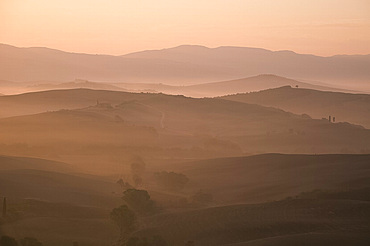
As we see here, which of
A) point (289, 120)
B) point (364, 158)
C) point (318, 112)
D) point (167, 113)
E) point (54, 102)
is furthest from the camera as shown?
point (318, 112)

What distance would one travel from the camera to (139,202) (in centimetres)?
3691

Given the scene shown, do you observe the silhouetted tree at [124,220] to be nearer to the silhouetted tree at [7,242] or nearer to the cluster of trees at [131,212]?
the cluster of trees at [131,212]

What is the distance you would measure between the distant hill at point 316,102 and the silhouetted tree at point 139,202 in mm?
97240

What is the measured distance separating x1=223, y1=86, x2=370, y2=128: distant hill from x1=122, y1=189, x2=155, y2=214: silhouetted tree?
97240 millimetres

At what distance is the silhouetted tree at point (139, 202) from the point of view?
36656 mm

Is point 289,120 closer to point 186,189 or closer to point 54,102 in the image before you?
point 54,102

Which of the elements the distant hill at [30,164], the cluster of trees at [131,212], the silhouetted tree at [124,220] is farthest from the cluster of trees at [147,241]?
the distant hill at [30,164]

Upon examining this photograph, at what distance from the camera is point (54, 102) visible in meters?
134

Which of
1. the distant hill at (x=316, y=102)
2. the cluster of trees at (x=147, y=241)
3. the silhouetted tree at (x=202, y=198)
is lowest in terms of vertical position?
the cluster of trees at (x=147, y=241)

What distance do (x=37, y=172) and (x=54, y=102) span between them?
89.4 m

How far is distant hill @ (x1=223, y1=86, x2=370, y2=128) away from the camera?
5423 inches

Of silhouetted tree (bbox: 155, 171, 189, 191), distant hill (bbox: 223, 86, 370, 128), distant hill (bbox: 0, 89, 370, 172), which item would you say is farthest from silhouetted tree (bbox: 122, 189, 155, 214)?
distant hill (bbox: 223, 86, 370, 128)

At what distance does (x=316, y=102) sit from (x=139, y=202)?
123180 millimetres

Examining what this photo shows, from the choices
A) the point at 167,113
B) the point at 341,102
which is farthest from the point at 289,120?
the point at 341,102
